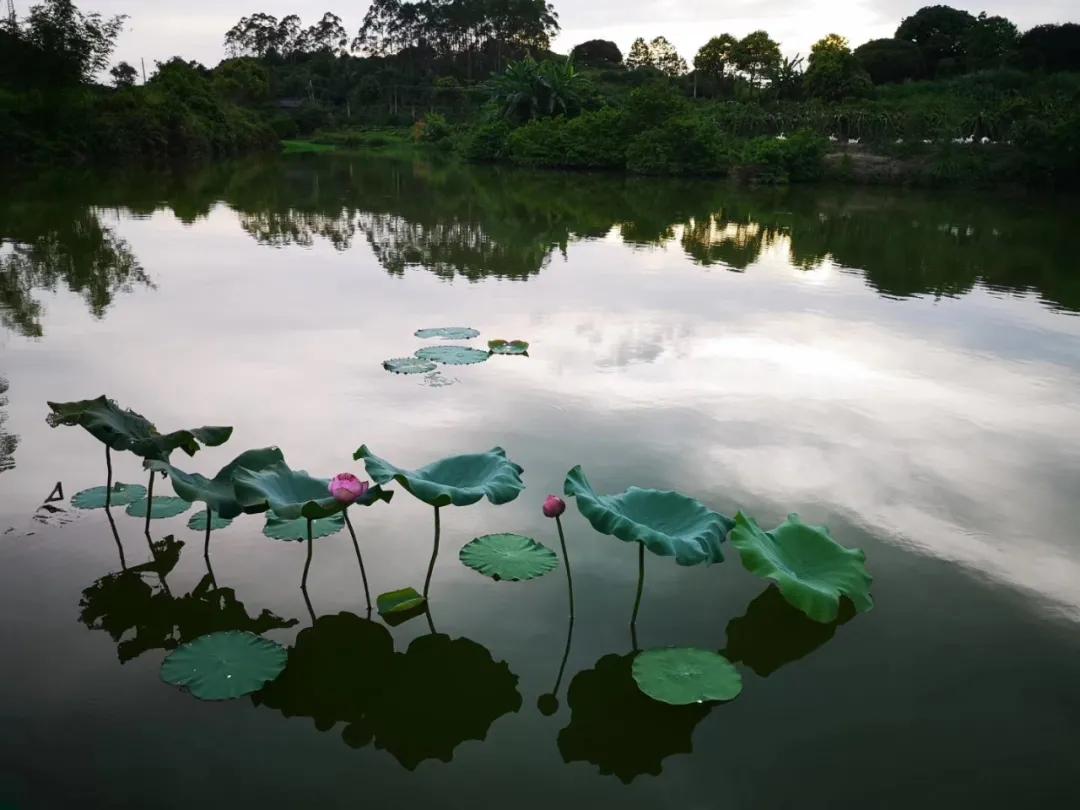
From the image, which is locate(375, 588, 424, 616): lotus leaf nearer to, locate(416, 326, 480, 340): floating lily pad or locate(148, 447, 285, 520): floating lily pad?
locate(148, 447, 285, 520): floating lily pad

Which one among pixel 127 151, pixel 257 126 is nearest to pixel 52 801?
pixel 127 151

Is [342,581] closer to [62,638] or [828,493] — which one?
[62,638]

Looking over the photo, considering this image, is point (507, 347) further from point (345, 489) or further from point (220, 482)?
point (345, 489)

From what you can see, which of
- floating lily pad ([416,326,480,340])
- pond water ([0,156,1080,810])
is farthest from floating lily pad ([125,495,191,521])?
floating lily pad ([416,326,480,340])

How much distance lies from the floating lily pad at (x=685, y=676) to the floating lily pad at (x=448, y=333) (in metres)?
4.05

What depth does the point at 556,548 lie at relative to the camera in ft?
11.0

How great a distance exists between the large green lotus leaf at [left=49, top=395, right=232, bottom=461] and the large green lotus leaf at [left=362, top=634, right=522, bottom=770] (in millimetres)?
1142

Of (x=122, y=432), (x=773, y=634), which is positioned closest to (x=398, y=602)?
(x=122, y=432)

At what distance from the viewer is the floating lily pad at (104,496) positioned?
3.48 metres

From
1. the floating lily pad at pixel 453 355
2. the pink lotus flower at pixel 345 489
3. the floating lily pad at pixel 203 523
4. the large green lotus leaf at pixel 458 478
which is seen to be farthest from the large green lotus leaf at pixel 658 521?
the floating lily pad at pixel 453 355

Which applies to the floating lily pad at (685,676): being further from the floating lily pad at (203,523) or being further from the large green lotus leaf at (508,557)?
the floating lily pad at (203,523)

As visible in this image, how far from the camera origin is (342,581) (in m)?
3.05

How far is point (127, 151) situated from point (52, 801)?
86.3 feet

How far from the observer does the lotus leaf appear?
2.86m
